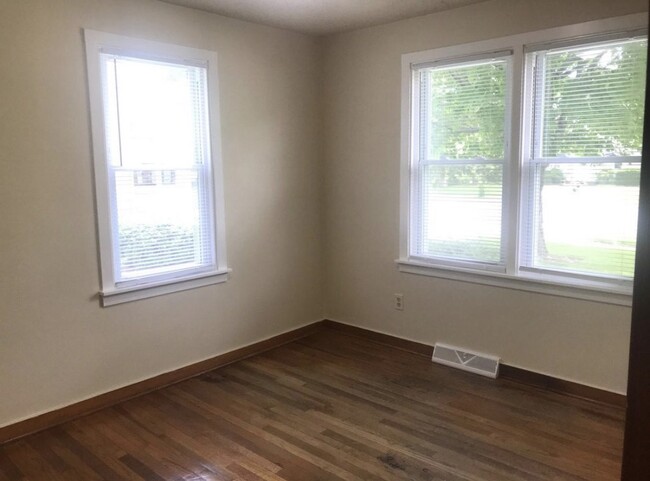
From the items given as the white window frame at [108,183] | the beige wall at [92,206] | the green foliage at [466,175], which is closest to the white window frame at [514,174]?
the green foliage at [466,175]

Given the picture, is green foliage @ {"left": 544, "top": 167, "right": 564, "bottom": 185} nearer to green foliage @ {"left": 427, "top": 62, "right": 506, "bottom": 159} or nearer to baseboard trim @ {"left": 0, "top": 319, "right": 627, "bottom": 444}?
green foliage @ {"left": 427, "top": 62, "right": 506, "bottom": 159}

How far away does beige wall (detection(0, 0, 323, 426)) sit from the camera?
9.00ft

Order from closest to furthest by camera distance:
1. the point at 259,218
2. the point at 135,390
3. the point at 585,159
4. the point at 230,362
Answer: the point at 585,159 < the point at 135,390 < the point at 230,362 < the point at 259,218

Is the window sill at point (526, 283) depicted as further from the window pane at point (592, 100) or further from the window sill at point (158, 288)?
the window sill at point (158, 288)

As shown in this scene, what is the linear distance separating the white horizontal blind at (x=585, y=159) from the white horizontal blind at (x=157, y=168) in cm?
212

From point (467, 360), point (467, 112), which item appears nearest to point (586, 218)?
point (467, 112)

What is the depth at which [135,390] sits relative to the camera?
3.30 meters

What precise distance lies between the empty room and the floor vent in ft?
0.05

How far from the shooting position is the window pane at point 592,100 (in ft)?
9.44

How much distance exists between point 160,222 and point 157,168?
0.34 metres

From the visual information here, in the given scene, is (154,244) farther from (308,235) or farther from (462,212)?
(462,212)

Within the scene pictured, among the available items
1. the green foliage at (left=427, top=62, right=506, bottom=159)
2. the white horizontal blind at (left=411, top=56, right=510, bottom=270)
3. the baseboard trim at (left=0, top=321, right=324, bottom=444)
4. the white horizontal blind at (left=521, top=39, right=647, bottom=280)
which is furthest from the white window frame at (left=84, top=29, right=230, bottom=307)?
the white horizontal blind at (left=521, top=39, right=647, bottom=280)

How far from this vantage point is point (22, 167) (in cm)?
274

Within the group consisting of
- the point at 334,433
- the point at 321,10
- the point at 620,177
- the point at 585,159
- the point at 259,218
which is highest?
the point at 321,10
